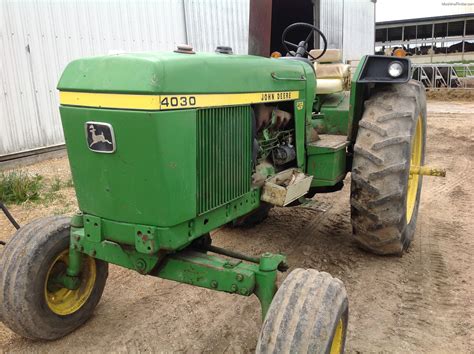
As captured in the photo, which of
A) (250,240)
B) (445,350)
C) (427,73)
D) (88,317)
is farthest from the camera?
(427,73)

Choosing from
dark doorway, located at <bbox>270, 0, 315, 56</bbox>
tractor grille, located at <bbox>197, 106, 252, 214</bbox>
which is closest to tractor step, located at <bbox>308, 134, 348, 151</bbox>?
tractor grille, located at <bbox>197, 106, 252, 214</bbox>

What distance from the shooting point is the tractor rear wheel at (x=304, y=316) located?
2.19 m

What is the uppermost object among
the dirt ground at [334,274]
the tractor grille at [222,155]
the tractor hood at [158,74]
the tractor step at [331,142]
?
the tractor hood at [158,74]

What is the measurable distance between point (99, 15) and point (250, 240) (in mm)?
5558

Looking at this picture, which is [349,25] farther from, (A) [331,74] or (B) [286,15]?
(A) [331,74]

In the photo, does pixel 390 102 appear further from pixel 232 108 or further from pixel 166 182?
pixel 166 182

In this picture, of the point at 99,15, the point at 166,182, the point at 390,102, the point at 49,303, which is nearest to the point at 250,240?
the point at 390,102

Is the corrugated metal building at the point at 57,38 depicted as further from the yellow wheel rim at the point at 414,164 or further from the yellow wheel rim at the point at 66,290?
the yellow wheel rim at the point at 414,164

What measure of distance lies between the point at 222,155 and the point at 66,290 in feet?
4.85

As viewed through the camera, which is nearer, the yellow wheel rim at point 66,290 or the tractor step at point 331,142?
the yellow wheel rim at point 66,290

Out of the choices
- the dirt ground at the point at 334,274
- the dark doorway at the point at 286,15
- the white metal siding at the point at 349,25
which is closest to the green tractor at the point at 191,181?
the dirt ground at the point at 334,274

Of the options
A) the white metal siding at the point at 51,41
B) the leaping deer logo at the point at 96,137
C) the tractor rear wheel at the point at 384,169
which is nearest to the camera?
the leaping deer logo at the point at 96,137

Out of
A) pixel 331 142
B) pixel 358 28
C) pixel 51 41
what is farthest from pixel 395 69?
pixel 358 28

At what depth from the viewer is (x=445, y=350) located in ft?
9.78
